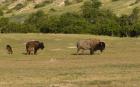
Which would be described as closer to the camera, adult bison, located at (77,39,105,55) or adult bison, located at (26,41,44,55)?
adult bison, located at (77,39,105,55)

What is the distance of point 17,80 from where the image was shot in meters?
27.9

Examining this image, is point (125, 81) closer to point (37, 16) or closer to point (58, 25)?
point (58, 25)

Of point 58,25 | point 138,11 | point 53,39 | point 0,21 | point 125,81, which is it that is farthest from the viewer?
point 138,11

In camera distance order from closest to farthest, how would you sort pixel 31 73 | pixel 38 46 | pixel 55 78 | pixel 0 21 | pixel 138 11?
pixel 55 78
pixel 31 73
pixel 38 46
pixel 0 21
pixel 138 11

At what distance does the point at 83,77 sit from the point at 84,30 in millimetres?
99735

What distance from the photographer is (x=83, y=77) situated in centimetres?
2919

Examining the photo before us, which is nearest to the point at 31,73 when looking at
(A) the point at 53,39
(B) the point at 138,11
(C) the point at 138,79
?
(C) the point at 138,79

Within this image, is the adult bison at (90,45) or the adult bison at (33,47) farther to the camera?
the adult bison at (33,47)

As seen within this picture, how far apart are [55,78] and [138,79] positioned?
451 cm

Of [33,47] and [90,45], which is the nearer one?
[90,45]

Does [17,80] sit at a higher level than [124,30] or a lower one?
higher

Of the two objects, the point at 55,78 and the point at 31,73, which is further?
the point at 31,73

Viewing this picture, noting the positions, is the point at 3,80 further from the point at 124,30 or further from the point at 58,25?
the point at 58,25

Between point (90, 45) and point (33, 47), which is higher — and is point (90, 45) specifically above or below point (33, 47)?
above
